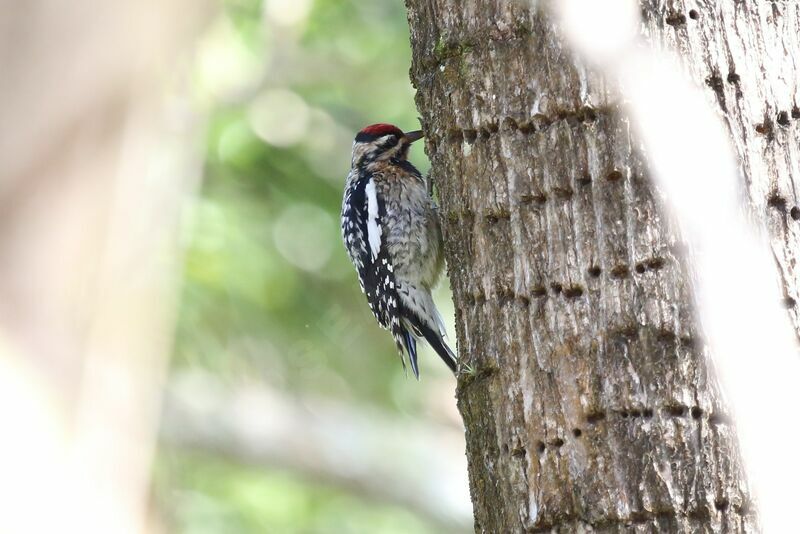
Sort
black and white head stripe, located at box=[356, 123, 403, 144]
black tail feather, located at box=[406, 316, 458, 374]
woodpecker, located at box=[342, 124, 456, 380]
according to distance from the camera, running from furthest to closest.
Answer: black and white head stripe, located at box=[356, 123, 403, 144]
woodpecker, located at box=[342, 124, 456, 380]
black tail feather, located at box=[406, 316, 458, 374]

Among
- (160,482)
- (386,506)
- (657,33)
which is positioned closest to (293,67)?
(386,506)

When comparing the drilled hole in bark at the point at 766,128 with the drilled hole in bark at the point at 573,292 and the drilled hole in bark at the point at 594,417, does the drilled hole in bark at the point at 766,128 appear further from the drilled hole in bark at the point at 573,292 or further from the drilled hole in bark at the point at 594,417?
the drilled hole in bark at the point at 594,417

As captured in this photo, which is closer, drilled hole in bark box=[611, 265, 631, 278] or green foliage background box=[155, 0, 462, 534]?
drilled hole in bark box=[611, 265, 631, 278]

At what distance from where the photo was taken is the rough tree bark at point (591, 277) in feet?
7.83

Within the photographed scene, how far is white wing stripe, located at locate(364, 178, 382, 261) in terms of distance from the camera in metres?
4.73

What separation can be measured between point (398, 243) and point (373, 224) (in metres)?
0.17

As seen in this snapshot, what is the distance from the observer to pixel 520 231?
2676 mm

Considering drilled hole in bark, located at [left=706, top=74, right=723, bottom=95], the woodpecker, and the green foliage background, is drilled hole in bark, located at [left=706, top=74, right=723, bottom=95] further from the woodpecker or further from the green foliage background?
the green foliage background

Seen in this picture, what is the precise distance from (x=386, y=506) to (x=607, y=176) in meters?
5.18

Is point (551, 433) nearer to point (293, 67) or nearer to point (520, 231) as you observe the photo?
point (520, 231)

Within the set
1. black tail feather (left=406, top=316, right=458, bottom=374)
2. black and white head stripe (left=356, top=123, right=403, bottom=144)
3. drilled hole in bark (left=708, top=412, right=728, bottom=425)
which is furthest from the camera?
black and white head stripe (left=356, top=123, right=403, bottom=144)

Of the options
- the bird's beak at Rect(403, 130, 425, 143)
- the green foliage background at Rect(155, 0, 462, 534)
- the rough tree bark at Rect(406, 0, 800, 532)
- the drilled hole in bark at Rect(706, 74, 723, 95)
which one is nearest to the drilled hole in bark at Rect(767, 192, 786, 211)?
the rough tree bark at Rect(406, 0, 800, 532)

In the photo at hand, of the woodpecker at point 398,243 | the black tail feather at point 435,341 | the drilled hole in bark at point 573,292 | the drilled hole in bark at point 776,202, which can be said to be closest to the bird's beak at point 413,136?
the woodpecker at point 398,243

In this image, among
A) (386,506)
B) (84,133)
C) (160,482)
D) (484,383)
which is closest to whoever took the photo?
(84,133)
